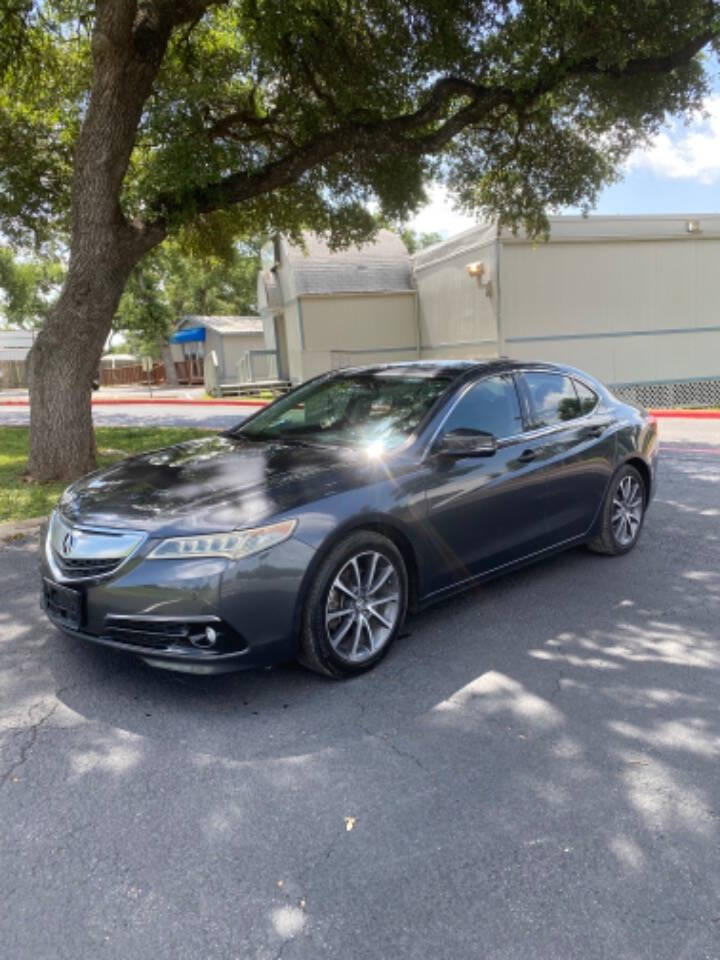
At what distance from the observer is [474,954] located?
202cm

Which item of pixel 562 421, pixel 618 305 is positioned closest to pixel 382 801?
pixel 562 421

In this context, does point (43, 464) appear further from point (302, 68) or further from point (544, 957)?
point (544, 957)

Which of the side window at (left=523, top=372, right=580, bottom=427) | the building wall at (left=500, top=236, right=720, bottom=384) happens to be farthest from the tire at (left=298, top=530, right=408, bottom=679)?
the building wall at (left=500, top=236, right=720, bottom=384)

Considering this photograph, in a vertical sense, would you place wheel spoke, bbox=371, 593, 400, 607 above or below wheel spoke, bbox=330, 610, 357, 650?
above

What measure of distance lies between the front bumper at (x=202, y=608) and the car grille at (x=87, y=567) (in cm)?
4

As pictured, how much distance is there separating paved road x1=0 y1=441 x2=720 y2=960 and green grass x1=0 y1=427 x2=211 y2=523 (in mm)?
3139

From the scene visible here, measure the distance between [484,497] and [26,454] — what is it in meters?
8.60

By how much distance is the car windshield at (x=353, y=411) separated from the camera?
4367 millimetres

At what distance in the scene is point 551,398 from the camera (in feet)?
16.8

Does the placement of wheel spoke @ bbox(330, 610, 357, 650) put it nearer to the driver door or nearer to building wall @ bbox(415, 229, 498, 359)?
the driver door

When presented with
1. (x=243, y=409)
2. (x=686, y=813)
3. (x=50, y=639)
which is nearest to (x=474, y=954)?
(x=686, y=813)

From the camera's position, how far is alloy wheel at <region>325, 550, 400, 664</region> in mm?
3586

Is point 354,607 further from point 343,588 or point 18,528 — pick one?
point 18,528

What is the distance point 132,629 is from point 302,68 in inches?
364
